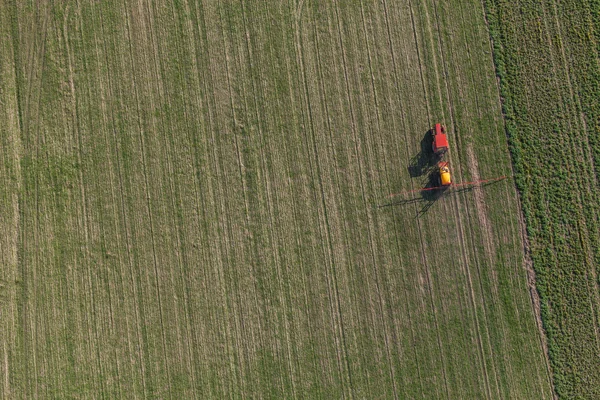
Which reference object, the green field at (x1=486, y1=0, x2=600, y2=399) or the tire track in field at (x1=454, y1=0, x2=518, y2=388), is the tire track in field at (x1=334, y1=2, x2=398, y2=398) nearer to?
the tire track in field at (x1=454, y1=0, x2=518, y2=388)

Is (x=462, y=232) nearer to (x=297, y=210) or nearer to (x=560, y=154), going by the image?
(x=560, y=154)

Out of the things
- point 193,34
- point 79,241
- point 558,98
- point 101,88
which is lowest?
point 79,241

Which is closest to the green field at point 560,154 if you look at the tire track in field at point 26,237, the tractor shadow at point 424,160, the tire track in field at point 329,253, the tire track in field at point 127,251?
→ the tractor shadow at point 424,160

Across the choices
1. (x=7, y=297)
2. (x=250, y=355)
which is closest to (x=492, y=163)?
(x=250, y=355)

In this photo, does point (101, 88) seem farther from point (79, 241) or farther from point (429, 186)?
point (429, 186)

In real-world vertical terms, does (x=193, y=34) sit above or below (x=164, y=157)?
above

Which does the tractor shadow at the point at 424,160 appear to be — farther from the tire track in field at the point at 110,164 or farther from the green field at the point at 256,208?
the tire track in field at the point at 110,164
